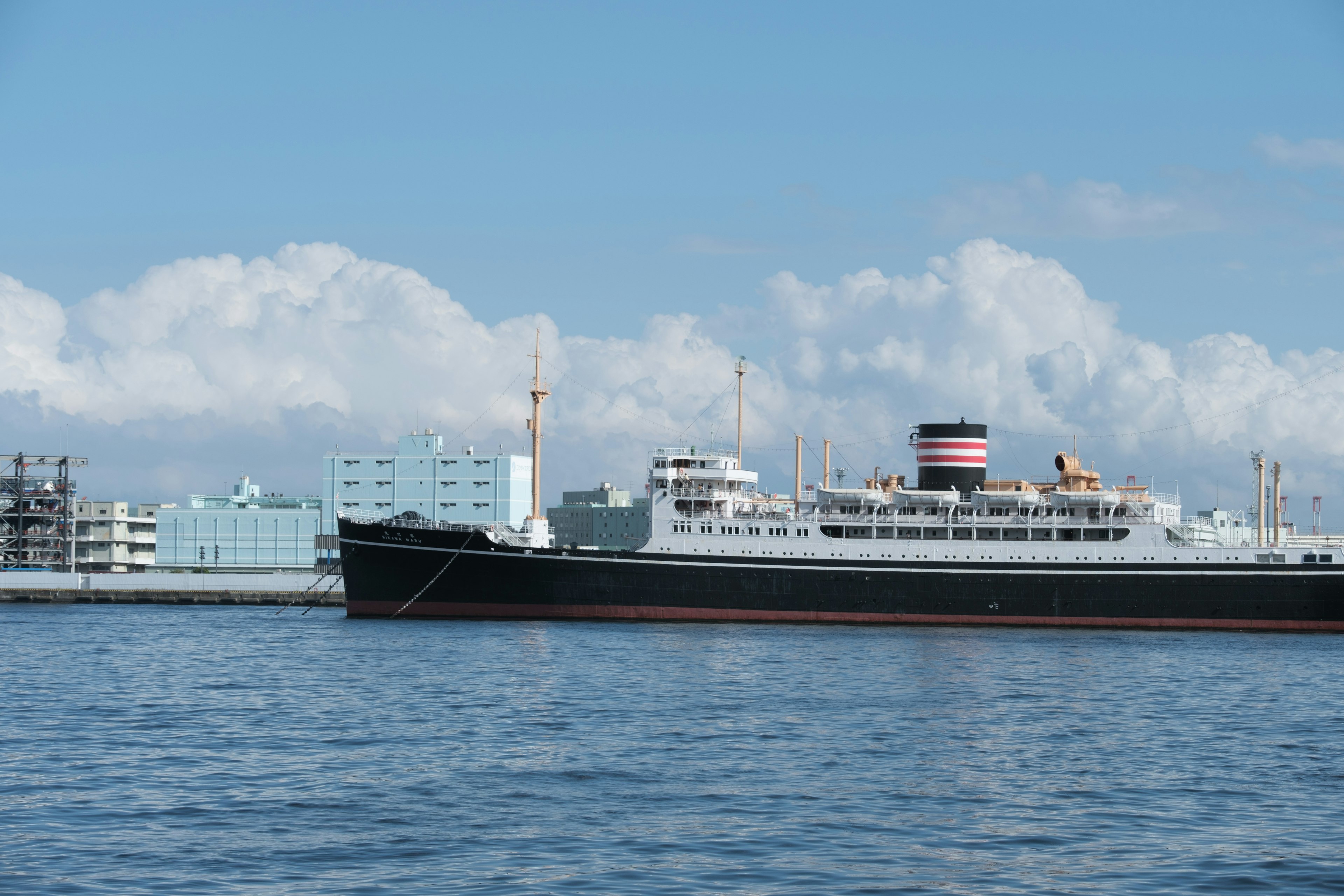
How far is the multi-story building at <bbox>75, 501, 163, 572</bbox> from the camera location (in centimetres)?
11331

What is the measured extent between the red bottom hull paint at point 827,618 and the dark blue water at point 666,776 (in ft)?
45.5

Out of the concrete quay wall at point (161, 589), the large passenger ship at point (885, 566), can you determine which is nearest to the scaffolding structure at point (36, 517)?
the concrete quay wall at point (161, 589)

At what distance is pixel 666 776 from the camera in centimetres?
1914

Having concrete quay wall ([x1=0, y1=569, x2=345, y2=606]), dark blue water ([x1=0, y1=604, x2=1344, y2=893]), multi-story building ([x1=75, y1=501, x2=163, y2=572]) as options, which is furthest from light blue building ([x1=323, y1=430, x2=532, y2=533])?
dark blue water ([x1=0, y1=604, x2=1344, y2=893])

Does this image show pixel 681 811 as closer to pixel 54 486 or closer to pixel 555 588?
pixel 555 588

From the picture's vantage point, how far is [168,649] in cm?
4019

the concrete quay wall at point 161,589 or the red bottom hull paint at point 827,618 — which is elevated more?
the red bottom hull paint at point 827,618

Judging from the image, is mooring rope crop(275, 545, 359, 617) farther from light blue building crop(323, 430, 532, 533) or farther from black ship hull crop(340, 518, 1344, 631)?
light blue building crop(323, 430, 532, 533)

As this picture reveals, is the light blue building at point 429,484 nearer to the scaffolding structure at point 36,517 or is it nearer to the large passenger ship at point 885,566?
the scaffolding structure at point 36,517

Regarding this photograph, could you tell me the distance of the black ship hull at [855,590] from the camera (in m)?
50.2

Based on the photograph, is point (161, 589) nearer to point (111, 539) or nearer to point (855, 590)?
point (111, 539)

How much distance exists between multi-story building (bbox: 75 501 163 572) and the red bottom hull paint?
72298 millimetres

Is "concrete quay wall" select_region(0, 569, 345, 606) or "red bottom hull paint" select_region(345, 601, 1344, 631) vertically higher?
"red bottom hull paint" select_region(345, 601, 1344, 631)

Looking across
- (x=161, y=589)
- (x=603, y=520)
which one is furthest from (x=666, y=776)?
(x=603, y=520)
